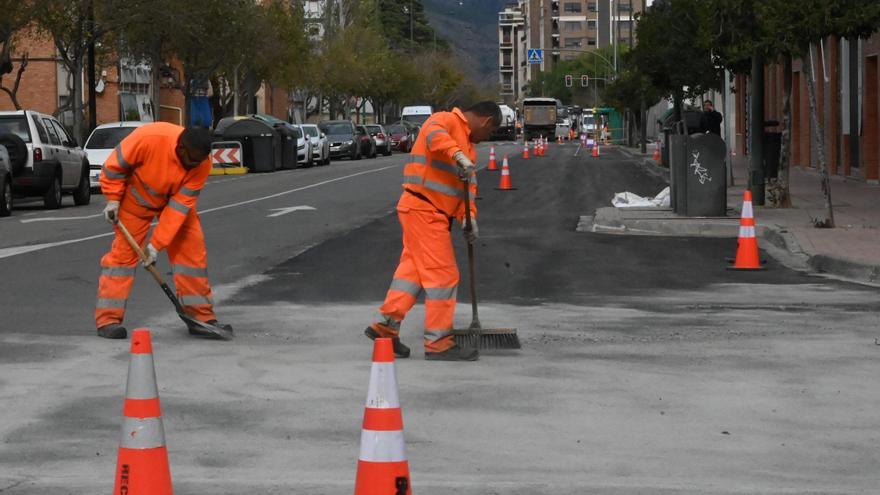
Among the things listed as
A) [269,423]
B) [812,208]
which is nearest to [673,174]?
[812,208]

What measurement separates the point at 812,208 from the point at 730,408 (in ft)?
58.3

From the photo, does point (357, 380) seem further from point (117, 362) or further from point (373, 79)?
point (373, 79)

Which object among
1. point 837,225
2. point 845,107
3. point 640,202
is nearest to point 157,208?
point 837,225

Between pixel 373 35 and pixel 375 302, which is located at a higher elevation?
pixel 373 35

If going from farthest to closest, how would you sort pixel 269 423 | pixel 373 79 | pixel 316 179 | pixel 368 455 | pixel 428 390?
pixel 373 79 → pixel 316 179 → pixel 428 390 → pixel 269 423 → pixel 368 455

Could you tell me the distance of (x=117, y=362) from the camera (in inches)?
403

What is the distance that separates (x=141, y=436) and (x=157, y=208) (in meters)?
5.96

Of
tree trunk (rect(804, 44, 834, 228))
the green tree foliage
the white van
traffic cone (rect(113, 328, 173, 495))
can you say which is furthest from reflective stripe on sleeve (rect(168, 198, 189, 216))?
the white van

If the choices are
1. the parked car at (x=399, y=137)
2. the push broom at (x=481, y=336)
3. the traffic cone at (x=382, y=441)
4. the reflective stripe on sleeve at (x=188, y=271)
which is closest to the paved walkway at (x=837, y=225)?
the push broom at (x=481, y=336)

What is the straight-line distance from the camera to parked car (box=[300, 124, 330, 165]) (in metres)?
57.4

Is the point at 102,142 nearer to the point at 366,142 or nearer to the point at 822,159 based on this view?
the point at 822,159

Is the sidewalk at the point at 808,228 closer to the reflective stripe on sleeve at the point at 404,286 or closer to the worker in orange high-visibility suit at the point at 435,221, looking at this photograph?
the worker in orange high-visibility suit at the point at 435,221

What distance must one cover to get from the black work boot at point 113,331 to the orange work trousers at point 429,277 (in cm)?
198

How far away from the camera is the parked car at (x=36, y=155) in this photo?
28547 millimetres
